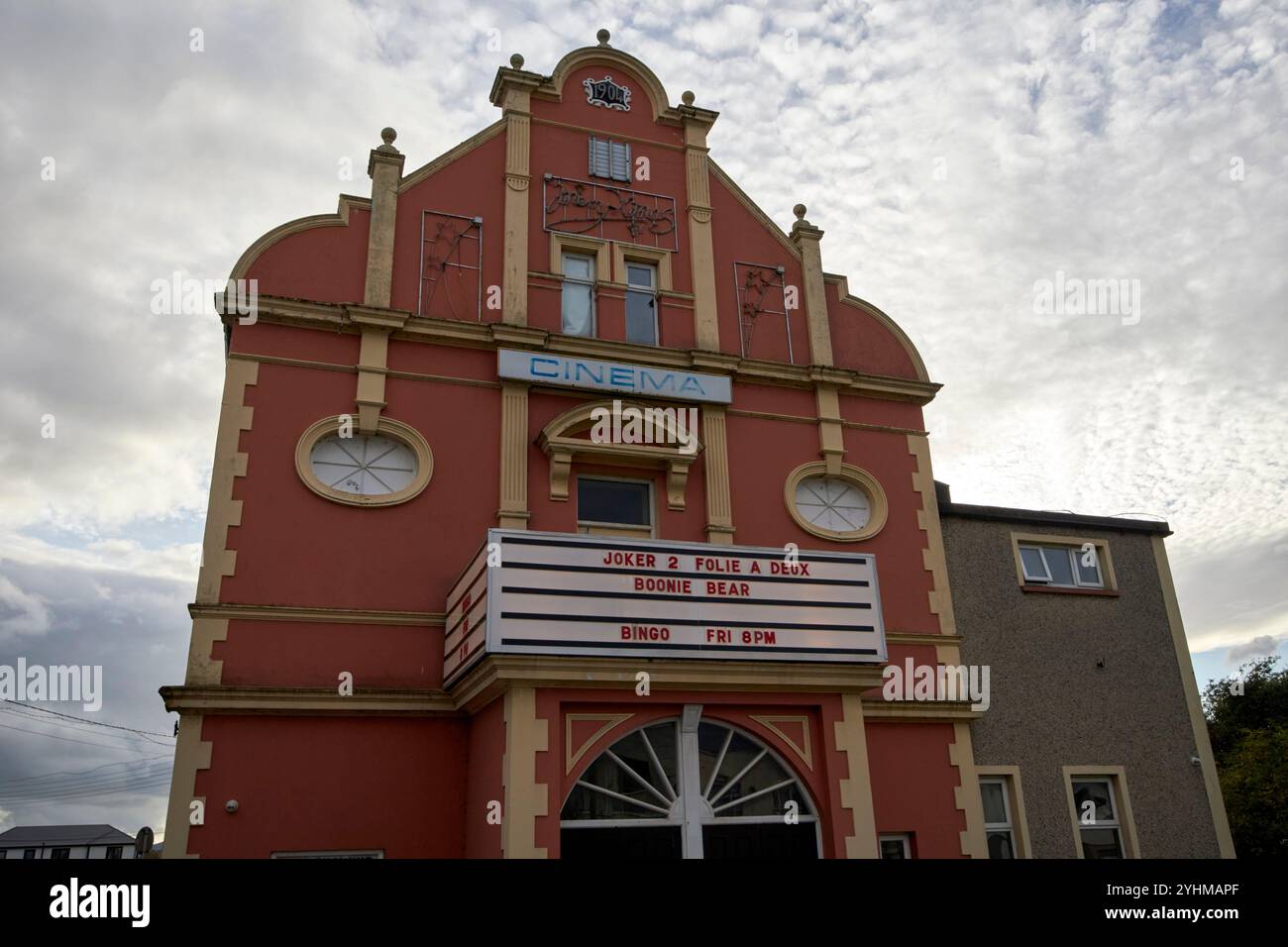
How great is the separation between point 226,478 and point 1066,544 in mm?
12725

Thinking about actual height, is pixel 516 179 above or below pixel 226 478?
above

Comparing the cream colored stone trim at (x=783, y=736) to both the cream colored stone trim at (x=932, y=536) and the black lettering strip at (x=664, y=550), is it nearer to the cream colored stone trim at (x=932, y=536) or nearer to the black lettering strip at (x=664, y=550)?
the black lettering strip at (x=664, y=550)

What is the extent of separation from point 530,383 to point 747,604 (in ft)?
15.4

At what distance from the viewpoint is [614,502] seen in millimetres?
13719

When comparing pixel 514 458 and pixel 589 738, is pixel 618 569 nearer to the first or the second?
pixel 589 738

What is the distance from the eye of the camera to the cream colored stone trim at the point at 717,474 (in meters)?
13.6

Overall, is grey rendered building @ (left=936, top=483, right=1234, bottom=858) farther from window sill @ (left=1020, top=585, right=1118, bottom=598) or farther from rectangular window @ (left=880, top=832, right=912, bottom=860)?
rectangular window @ (left=880, top=832, right=912, bottom=860)

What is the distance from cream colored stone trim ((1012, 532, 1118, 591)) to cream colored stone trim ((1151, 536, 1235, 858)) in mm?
969

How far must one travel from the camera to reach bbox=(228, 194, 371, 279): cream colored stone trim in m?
13.1

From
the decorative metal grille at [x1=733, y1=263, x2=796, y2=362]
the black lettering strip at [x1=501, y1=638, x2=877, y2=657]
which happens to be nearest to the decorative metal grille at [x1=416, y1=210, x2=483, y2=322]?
the decorative metal grille at [x1=733, y1=263, x2=796, y2=362]

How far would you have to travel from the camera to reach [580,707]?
1040cm

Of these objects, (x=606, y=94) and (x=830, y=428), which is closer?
(x=830, y=428)

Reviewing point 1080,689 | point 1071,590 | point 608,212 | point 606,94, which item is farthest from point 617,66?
point 1080,689
